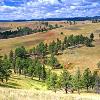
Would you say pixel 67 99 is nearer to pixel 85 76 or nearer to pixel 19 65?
pixel 85 76

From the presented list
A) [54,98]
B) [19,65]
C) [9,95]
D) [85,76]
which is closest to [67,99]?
[54,98]

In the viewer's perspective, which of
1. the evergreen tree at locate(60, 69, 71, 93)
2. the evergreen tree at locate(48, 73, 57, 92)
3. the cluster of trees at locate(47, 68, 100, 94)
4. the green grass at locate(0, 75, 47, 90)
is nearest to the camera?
the green grass at locate(0, 75, 47, 90)

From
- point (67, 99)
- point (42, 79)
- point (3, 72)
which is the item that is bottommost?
point (42, 79)

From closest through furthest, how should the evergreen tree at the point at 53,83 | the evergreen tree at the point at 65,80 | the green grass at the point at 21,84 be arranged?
1. the green grass at the point at 21,84
2. the evergreen tree at the point at 53,83
3. the evergreen tree at the point at 65,80

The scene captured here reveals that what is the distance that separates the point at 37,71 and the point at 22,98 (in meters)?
113

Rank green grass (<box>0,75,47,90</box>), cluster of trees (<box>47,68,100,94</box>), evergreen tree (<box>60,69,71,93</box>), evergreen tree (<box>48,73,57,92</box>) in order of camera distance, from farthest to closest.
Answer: evergreen tree (<box>60,69,71,93</box>), cluster of trees (<box>47,68,100,94</box>), evergreen tree (<box>48,73,57,92</box>), green grass (<box>0,75,47,90</box>)

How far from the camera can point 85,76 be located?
445ft

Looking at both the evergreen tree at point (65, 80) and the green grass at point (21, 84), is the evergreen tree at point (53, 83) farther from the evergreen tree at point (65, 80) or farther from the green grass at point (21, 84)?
the green grass at point (21, 84)

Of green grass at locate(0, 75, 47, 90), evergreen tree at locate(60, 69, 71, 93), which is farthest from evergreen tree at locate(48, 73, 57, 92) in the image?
green grass at locate(0, 75, 47, 90)

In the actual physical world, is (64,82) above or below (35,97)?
below

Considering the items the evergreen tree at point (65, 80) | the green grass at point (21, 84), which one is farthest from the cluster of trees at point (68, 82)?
the green grass at point (21, 84)

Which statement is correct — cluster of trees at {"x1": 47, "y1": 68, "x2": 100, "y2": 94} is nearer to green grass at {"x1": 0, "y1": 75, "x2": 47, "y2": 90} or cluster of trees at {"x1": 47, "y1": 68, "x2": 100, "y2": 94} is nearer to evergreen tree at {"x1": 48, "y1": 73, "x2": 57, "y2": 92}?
evergreen tree at {"x1": 48, "y1": 73, "x2": 57, "y2": 92}

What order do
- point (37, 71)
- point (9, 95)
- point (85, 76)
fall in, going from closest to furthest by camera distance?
point (9, 95) → point (85, 76) → point (37, 71)

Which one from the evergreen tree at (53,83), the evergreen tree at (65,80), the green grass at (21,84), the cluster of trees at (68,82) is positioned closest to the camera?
the green grass at (21,84)
